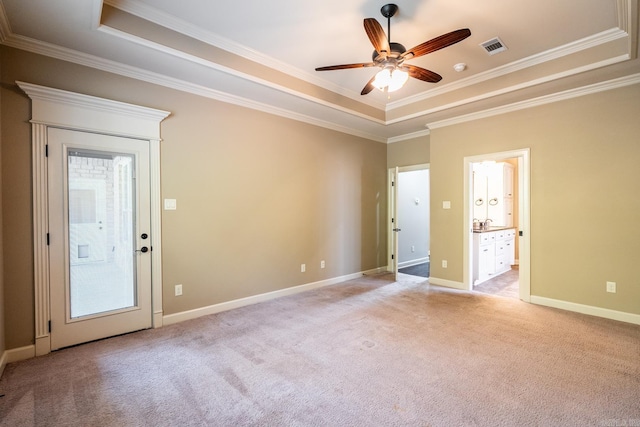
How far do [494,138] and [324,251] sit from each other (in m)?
3.19

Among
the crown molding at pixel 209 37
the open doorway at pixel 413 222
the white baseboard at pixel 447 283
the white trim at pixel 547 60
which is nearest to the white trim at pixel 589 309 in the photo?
the white baseboard at pixel 447 283

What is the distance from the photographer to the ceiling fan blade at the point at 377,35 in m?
2.13

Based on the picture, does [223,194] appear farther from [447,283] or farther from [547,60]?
[547,60]

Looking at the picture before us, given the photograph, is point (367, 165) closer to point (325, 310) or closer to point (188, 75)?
point (325, 310)

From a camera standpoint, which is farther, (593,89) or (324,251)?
(324,251)

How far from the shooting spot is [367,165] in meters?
5.80

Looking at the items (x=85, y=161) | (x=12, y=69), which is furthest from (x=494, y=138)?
(x=12, y=69)

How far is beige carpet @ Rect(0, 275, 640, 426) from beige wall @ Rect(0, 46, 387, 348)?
26.1 inches

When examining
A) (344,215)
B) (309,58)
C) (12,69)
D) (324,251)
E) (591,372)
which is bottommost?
(591,372)

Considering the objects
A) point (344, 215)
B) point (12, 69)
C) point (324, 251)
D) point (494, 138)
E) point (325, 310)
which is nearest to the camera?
point (12, 69)

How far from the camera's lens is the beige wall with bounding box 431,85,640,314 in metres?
3.40

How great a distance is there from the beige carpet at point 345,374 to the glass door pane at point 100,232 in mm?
478

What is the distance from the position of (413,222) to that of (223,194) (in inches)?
186

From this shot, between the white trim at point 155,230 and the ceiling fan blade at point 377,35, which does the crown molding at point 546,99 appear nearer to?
the ceiling fan blade at point 377,35
